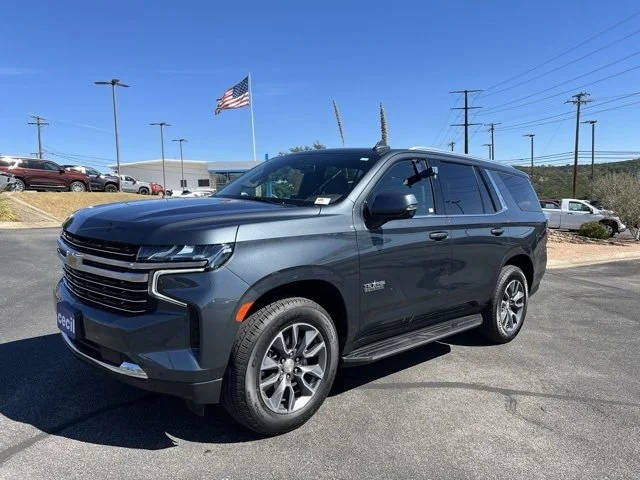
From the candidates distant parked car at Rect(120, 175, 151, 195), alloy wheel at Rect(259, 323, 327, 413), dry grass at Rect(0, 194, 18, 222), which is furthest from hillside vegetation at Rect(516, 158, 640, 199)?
alloy wheel at Rect(259, 323, 327, 413)

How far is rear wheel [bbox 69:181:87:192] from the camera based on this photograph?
87.2 feet

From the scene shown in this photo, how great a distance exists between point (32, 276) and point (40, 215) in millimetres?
12698

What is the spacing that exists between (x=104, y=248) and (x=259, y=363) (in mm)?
1179

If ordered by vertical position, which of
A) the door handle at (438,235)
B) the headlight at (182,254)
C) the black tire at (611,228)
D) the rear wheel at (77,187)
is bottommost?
the black tire at (611,228)

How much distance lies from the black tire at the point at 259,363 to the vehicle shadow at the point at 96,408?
0.22 metres

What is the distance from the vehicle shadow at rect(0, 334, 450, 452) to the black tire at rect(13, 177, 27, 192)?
2275 centimetres

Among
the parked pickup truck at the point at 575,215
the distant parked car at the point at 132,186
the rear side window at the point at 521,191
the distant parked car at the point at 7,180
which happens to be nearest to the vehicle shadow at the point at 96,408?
the rear side window at the point at 521,191

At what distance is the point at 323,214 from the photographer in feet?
11.8

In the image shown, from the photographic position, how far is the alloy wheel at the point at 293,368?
3309mm

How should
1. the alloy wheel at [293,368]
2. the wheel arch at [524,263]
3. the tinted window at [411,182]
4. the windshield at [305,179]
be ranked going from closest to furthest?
the alloy wheel at [293,368] < the windshield at [305,179] < the tinted window at [411,182] < the wheel arch at [524,263]

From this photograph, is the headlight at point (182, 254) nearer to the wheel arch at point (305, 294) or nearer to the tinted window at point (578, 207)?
the wheel arch at point (305, 294)

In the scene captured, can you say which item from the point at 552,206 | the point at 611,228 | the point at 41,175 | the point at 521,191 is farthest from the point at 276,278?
the point at 552,206

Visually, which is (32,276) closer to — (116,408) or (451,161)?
(116,408)

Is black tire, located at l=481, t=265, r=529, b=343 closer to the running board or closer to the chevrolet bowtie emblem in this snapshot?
the running board
